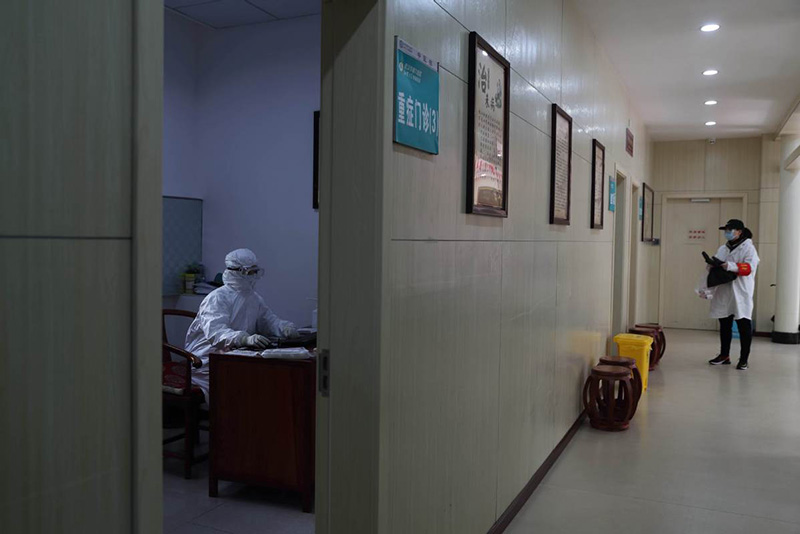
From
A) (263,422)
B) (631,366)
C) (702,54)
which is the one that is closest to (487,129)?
(263,422)

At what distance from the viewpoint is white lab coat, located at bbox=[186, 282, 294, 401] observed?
4504 mm

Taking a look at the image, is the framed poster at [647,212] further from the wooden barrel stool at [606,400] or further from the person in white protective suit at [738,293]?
the wooden barrel stool at [606,400]

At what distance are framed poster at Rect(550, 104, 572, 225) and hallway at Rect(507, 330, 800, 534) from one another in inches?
64.8

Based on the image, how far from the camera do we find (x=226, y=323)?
15.5 feet

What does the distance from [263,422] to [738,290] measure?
6.40m

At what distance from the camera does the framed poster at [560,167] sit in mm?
4016

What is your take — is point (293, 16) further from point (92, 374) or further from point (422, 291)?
point (92, 374)

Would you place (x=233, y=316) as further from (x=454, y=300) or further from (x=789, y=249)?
(x=789, y=249)

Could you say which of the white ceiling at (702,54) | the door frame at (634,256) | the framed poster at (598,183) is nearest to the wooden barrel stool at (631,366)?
the framed poster at (598,183)

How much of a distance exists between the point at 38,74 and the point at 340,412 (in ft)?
4.38

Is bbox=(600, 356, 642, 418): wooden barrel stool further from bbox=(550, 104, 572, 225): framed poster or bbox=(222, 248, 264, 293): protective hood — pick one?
bbox=(222, 248, 264, 293): protective hood

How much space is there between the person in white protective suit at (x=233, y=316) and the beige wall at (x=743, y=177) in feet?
28.3

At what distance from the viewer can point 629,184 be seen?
7875 millimetres

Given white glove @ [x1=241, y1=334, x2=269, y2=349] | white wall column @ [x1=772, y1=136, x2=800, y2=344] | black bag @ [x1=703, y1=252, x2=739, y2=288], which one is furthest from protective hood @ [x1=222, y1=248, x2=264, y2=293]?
white wall column @ [x1=772, y1=136, x2=800, y2=344]
